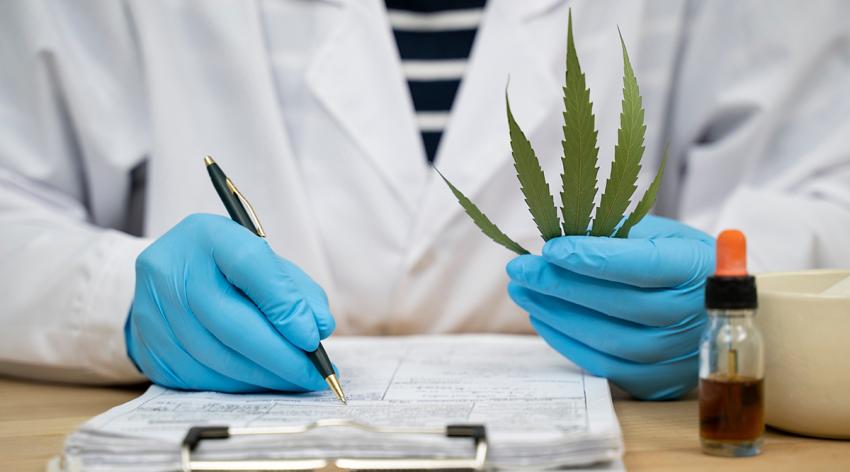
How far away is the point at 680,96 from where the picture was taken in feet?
3.52

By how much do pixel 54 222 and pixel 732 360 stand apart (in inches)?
30.9

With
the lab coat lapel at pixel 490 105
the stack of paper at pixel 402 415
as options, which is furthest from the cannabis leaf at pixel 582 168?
the lab coat lapel at pixel 490 105

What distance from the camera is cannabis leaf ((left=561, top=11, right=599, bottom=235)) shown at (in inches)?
19.8

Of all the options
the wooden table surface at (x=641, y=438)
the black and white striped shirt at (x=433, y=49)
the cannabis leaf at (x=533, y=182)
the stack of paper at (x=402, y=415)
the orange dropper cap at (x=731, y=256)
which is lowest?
the wooden table surface at (x=641, y=438)

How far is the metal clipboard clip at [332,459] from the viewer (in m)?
0.45

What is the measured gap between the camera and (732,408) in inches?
19.4

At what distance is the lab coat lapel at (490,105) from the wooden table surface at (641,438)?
14.1 inches

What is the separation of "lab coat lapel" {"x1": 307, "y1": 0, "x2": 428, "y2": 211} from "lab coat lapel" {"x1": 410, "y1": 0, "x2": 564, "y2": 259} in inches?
1.4

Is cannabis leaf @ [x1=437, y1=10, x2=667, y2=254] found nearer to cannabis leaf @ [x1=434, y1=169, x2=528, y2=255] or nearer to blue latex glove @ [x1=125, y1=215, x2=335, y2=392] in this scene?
cannabis leaf @ [x1=434, y1=169, x2=528, y2=255]

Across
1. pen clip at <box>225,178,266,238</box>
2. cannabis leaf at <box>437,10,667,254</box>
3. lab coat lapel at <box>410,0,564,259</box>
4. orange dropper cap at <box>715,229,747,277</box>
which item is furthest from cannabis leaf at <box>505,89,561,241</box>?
lab coat lapel at <box>410,0,564,259</box>

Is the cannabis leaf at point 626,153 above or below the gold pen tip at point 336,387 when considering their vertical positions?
above

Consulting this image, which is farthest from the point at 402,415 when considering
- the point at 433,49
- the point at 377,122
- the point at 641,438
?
the point at 433,49

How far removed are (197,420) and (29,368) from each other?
41 centimetres

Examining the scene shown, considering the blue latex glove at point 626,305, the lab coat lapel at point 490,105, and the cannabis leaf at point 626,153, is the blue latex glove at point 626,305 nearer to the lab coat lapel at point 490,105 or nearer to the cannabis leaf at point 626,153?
the cannabis leaf at point 626,153
